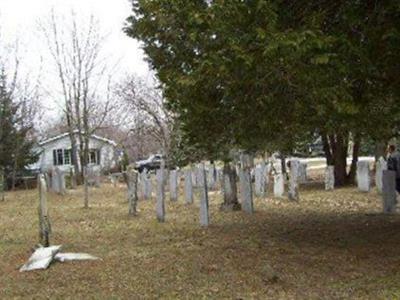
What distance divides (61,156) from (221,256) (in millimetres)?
60518

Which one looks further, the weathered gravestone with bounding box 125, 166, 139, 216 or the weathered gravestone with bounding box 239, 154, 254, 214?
the weathered gravestone with bounding box 125, 166, 139, 216

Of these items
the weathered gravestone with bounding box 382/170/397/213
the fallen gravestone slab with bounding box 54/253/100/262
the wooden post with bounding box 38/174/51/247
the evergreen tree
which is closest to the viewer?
the fallen gravestone slab with bounding box 54/253/100/262

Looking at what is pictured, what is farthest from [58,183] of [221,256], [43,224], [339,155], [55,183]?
[221,256]

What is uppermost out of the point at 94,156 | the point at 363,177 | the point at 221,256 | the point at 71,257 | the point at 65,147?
the point at 65,147

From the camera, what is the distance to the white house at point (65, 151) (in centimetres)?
6606

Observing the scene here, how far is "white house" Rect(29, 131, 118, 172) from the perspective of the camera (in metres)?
66.1

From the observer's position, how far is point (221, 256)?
396 inches

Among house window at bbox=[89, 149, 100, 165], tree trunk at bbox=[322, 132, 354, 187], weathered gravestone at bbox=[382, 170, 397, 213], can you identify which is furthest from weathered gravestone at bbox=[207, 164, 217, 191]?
house window at bbox=[89, 149, 100, 165]

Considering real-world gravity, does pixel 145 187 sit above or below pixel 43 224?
above

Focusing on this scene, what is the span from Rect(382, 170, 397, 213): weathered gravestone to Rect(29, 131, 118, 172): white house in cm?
5073

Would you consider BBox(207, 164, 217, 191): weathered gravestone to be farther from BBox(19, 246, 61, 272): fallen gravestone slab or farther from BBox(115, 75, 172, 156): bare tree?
BBox(19, 246, 61, 272): fallen gravestone slab

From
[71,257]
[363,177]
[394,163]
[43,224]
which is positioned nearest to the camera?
[71,257]

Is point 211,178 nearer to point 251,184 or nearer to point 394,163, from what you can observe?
point 251,184

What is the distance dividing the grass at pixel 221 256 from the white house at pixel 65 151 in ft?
162
